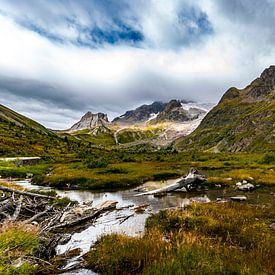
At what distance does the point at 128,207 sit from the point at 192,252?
17285 millimetres

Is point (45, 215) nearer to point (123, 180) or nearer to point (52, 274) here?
point (52, 274)

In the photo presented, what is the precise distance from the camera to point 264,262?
38.2ft

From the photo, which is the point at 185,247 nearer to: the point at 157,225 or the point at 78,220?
the point at 157,225

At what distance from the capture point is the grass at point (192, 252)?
34.2 ft

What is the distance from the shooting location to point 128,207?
28469 millimetres

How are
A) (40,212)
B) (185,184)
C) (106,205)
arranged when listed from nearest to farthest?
(40,212) → (106,205) → (185,184)

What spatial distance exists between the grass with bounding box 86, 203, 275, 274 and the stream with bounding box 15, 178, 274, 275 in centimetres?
135

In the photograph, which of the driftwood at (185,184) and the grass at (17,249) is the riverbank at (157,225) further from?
the driftwood at (185,184)

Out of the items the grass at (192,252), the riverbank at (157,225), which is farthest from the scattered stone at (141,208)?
the grass at (192,252)

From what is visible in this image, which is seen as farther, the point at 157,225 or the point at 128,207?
the point at 128,207

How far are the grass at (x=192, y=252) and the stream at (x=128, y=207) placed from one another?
1.35m

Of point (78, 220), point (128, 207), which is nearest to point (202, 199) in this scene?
point (128, 207)

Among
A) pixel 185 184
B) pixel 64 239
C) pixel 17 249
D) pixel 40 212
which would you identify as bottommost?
pixel 64 239

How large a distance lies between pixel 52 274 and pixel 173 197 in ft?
76.8
